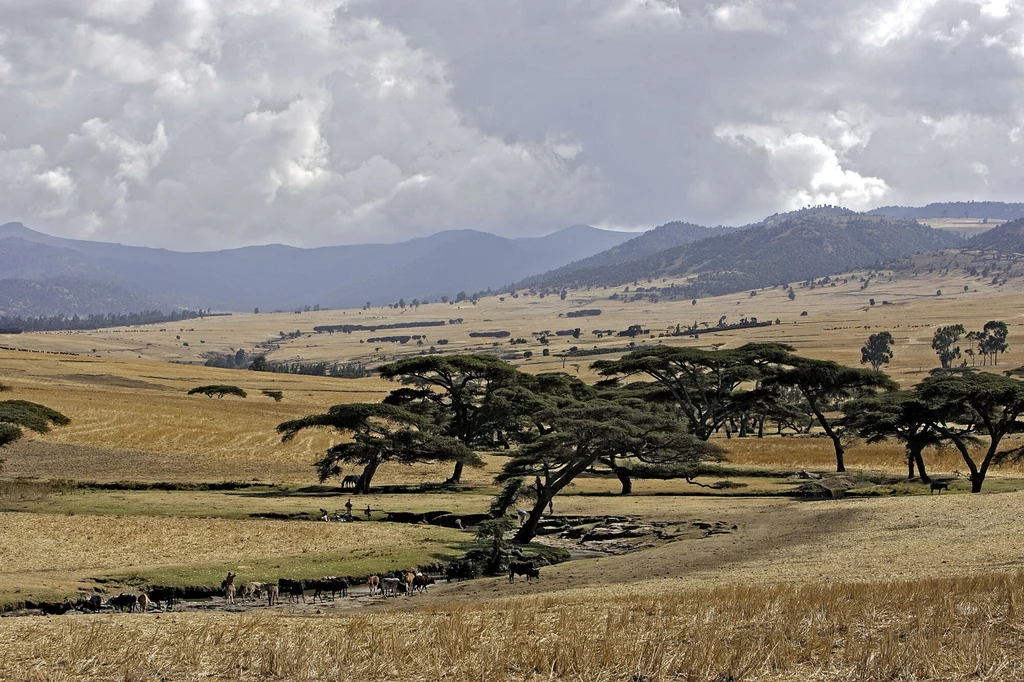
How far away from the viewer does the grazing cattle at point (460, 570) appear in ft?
112

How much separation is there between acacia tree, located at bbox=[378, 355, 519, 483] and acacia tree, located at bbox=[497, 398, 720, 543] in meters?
17.6

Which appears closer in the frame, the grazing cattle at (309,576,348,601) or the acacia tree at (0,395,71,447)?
the grazing cattle at (309,576,348,601)

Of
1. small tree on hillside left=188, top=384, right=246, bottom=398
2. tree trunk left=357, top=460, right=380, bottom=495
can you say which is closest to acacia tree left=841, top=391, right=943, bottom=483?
tree trunk left=357, top=460, right=380, bottom=495

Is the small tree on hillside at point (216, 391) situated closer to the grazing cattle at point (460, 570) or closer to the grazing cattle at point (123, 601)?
the grazing cattle at point (460, 570)

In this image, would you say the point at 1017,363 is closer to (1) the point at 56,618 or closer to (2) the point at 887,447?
(2) the point at 887,447

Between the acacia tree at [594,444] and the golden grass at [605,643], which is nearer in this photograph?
the golden grass at [605,643]

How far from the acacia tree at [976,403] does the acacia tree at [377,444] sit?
26220mm

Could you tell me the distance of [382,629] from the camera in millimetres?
19375

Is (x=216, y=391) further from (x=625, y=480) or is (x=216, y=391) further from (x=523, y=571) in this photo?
(x=523, y=571)

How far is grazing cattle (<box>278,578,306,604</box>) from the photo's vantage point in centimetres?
2992

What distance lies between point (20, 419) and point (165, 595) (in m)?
34.1

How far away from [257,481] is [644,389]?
40674mm

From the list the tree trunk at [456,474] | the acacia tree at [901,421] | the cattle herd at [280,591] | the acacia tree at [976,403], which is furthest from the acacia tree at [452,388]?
the cattle herd at [280,591]

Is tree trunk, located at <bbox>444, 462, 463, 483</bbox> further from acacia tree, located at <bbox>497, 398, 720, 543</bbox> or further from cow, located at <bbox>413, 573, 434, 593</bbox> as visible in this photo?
cow, located at <bbox>413, 573, 434, 593</bbox>
